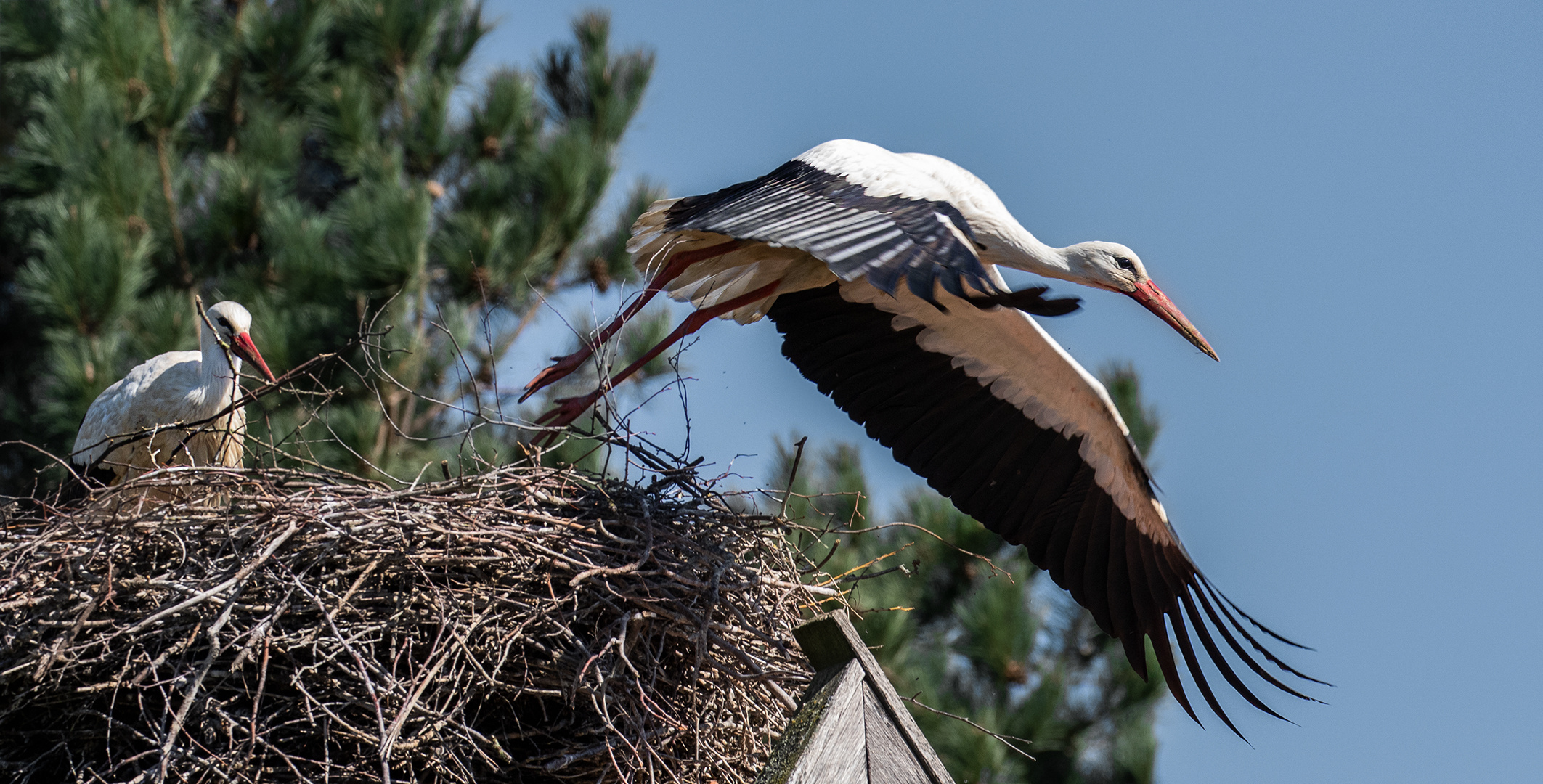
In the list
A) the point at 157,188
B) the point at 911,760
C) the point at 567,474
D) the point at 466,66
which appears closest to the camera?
the point at 911,760

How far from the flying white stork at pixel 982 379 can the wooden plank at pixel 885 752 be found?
6.22 feet

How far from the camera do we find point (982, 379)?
4230mm

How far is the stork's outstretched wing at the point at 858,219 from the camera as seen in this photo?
8.98 feet

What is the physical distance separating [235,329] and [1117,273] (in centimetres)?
275

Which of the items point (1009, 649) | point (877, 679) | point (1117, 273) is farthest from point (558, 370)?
point (1009, 649)

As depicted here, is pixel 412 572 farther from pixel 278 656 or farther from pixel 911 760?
pixel 911 760

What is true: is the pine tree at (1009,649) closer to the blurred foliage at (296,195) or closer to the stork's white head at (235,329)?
the blurred foliage at (296,195)

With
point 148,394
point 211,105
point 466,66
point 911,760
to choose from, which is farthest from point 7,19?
point 911,760

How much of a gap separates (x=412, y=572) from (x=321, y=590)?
0.56 feet

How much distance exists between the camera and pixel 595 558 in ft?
8.57

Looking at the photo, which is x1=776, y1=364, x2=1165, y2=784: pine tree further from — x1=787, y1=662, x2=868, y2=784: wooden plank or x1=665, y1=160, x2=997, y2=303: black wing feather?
x1=787, y1=662, x2=868, y2=784: wooden plank

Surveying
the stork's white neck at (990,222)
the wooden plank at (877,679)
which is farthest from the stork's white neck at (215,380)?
the wooden plank at (877,679)

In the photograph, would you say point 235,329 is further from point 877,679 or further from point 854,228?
point 877,679

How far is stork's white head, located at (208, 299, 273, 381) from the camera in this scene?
→ 436 centimetres
